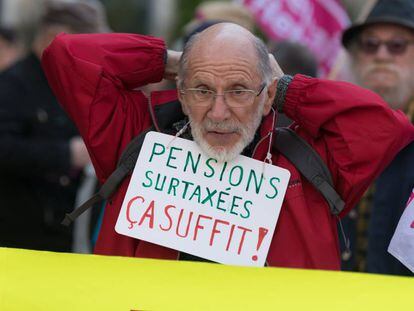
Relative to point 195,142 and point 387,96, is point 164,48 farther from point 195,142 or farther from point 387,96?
point 387,96

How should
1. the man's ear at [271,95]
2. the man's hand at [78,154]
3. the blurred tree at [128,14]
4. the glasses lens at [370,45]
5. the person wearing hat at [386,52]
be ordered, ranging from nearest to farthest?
1. the man's ear at [271,95]
2. the person wearing hat at [386,52]
3. the glasses lens at [370,45]
4. the man's hand at [78,154]
5. the blurred tree at [128,14]

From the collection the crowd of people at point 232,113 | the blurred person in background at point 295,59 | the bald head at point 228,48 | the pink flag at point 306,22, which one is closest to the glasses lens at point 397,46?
the blurred person in background at point 295,59

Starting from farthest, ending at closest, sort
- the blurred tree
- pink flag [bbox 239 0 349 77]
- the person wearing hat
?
the blurred tree
pink flag [bbox 239 0 349 77]
the person wearing hat

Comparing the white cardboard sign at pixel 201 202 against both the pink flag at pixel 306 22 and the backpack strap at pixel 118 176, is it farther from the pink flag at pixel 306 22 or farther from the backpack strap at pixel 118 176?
the pink flag at pixel 306 22

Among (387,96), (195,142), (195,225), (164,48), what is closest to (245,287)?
(195,225)

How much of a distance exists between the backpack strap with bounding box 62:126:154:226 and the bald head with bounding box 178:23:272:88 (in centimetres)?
35

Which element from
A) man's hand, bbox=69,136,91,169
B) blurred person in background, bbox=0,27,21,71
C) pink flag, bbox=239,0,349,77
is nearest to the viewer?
man's hand, bbox=69,136,91,169

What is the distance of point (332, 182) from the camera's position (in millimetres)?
4148

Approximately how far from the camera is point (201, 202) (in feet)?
13.5

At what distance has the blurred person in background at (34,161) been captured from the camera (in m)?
6.18

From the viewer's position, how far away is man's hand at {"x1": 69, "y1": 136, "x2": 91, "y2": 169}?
20.6ft

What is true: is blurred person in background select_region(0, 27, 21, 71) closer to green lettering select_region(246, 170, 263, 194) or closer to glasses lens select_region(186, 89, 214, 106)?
glasses lens select_region(186, 89, 214, 106)

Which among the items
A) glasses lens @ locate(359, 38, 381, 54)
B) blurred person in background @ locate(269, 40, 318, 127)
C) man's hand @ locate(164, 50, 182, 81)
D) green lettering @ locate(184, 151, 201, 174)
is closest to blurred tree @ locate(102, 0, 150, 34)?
blurred person in background @ locate(269, 40, 318, 127)

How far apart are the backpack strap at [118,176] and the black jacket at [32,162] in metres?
2.04
